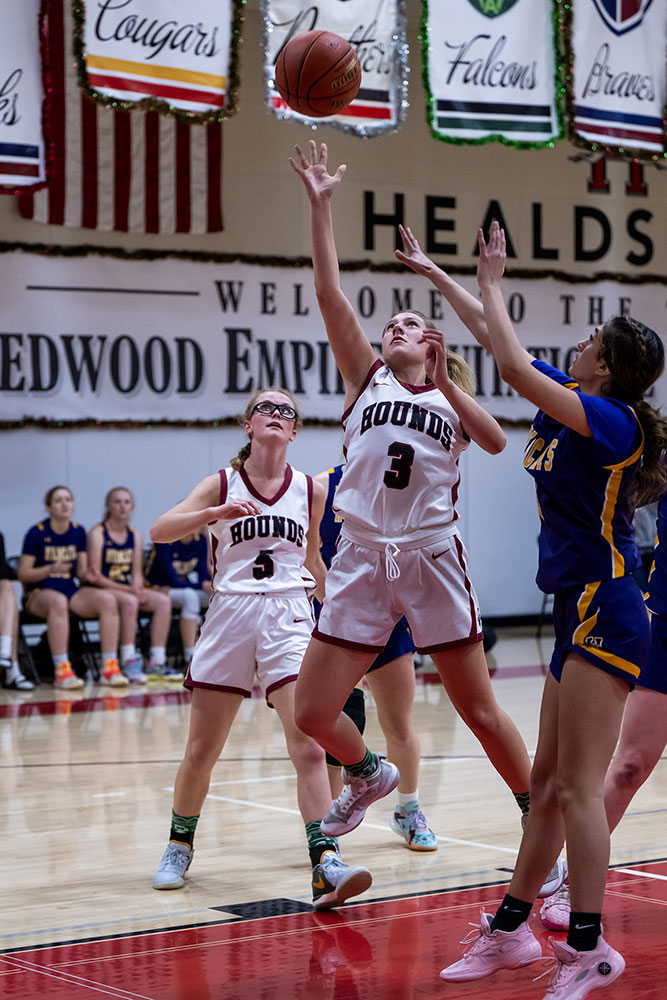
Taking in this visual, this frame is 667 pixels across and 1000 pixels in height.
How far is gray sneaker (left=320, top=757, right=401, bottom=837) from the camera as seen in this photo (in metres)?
4.59

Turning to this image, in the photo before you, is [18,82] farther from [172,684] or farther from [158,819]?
[158,819]

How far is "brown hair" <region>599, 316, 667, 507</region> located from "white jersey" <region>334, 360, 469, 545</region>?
0.88 m

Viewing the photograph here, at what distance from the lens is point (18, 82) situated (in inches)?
362

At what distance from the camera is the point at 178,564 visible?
11.5m

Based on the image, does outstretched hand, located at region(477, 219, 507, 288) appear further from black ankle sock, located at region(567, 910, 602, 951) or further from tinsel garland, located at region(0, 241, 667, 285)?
tinsel garland, located at region(0, 241, 667, 285)

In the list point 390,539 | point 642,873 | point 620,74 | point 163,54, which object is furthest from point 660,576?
point 620,74

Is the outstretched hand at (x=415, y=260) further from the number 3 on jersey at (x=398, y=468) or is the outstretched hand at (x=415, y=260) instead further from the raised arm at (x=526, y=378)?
the raised arm at (x=526, y=378)

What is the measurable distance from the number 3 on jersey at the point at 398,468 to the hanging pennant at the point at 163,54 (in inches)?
212

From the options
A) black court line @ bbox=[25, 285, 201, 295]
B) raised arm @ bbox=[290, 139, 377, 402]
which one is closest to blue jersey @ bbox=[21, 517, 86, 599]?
black court line @ bbox=[25, 285, 201, 295]

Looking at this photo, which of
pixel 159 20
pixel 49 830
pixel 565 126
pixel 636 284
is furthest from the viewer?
pixel 636 284

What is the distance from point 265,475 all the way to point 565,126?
234 inches

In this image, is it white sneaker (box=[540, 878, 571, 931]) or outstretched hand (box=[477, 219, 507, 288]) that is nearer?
outstretched hand (box=[477, 219, 507, 288])

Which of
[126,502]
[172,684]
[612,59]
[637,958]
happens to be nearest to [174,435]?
[126,502]

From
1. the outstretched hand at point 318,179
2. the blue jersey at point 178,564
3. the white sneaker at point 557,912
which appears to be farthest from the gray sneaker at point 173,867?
the blue jersey at point 178,564
